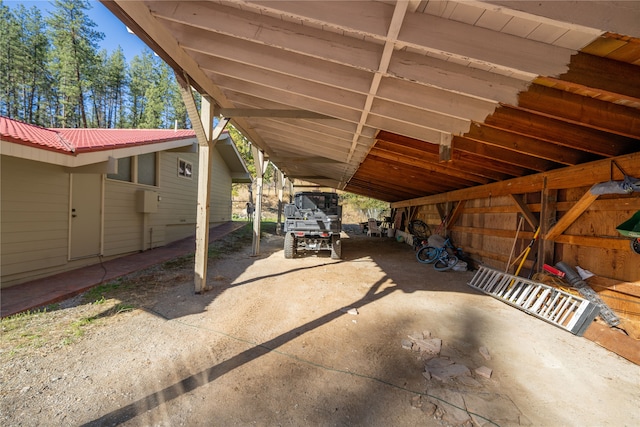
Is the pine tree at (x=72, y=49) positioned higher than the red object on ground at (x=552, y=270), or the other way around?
the pine tree at (x=72, y=49)

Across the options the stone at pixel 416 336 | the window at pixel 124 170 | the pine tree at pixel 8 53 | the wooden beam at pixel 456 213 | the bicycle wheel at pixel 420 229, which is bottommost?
the stone at pixel 416 336

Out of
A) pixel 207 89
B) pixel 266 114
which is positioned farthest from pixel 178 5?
pixel 266 114

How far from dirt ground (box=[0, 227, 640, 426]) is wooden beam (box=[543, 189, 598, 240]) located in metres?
1.52

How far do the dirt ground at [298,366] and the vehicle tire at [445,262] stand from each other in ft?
8.73

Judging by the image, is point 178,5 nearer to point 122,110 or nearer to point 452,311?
point 452,311

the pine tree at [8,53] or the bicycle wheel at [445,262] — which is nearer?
the bicycle wheel at [445,262]

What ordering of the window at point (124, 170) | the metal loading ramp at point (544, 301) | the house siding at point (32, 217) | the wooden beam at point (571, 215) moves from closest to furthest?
1. the metal loading ramp at point (544, 301)
2. the wooden beam at point (571, 215)
3. the house siding at point (32, 217)
4. the window at point (124, 170)

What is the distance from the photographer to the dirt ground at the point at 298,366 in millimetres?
2113

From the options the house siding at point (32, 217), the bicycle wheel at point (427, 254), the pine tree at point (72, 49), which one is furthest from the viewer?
the pine tree at point (72, 49)

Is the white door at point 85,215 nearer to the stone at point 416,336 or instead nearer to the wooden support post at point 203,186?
the wooden support post at point 203,186

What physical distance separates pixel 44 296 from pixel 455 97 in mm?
6500

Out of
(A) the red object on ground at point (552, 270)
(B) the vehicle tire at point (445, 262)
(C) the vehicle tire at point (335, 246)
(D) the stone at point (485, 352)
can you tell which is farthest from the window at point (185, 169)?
(A) the red object on ground at point (552, 270)

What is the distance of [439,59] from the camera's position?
2.64m

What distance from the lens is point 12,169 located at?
182 inches
